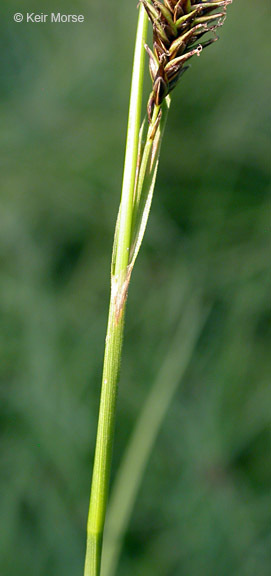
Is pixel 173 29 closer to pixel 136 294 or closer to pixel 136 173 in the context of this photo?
pixel 136 173

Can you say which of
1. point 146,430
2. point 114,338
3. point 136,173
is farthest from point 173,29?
point 146,430

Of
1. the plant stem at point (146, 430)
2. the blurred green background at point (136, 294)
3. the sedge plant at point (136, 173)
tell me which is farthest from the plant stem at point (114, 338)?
the blurred green background at point (136, 294)

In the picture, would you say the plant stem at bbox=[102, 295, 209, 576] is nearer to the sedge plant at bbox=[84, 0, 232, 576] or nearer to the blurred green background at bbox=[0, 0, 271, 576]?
the blurred green background at bbox=[0, 0, 271, 576]

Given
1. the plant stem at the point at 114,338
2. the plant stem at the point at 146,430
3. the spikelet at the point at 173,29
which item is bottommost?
the plant stem at the point at 146,430

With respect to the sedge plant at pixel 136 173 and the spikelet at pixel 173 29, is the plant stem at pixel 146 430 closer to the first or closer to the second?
the sedge plant at pixel 136 173

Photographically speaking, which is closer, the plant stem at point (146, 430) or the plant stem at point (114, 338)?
the plant stem at point (114, 338)

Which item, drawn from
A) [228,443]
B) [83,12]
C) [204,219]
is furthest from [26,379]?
[83,12]
